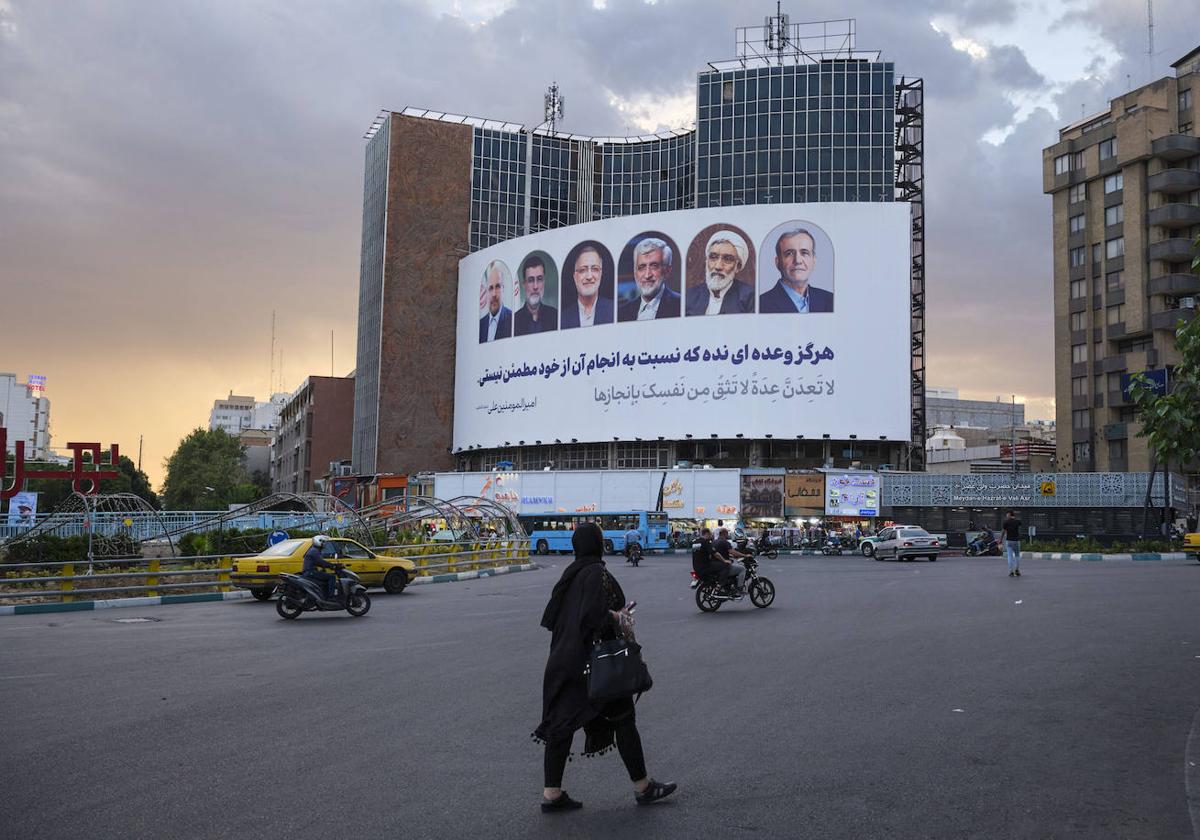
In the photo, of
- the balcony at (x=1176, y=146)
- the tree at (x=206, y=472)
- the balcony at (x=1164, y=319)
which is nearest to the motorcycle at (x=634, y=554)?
the balcony at (x=1164, y=319)

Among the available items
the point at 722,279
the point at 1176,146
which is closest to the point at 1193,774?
the point at 722,279

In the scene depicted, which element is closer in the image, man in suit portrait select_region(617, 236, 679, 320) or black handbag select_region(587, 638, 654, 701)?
black handbag select_region(587, 638, 654, 701)

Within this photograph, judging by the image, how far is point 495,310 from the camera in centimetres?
8438

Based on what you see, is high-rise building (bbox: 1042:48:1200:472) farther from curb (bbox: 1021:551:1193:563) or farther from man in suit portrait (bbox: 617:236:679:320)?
curb (bbox: 1021:551:1193:563)

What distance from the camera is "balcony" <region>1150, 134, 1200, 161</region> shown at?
69.2 m

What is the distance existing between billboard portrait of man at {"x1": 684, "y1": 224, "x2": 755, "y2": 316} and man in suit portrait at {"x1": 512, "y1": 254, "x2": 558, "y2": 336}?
40.4 feet

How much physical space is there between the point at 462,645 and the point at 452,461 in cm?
7791

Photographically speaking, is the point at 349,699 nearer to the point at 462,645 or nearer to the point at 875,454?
the point at 462,645

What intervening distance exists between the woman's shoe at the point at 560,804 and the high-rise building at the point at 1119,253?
236 feet

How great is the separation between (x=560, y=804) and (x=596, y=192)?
93.1m

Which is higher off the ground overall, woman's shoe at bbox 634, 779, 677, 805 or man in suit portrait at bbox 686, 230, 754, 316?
man in suit portrait at bbox 686, 230, 754, 316

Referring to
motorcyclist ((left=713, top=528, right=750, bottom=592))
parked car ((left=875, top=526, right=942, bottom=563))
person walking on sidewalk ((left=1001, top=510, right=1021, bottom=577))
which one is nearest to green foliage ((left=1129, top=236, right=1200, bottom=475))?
motorcyclist ((left=713, top=528, right=750, bottom=592))

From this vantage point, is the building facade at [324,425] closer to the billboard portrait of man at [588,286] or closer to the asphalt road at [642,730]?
the billboard portrait of man at [588,286]

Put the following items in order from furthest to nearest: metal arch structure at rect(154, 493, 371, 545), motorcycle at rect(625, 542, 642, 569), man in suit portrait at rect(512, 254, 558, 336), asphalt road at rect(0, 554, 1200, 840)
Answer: man in suit portrait at rect(512, 254, 558, 336), motorcycle at rect(625, 542, 642, 569), metal arch structure at rect(154, 493, 371, 545), asphalt road at rect(0, 554, 1200, 840)
